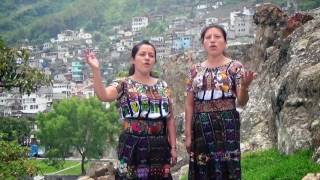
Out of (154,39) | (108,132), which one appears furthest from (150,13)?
(108,132)

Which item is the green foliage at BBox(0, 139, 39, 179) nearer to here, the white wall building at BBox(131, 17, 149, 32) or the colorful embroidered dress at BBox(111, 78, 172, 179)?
the colorful embroidered dress at BBox(111, 78, 172, 179)

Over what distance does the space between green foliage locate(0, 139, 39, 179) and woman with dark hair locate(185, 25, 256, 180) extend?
431 cm

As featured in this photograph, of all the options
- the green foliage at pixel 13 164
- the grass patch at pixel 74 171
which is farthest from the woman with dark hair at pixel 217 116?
the grass patch at pixel 74 171

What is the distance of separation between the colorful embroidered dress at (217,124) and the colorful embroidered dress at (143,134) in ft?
1.11

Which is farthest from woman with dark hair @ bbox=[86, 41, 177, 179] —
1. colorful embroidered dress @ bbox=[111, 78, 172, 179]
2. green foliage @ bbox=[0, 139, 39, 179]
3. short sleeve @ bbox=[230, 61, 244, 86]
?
green foliage @ bbox=[0, 139, 39, 179]

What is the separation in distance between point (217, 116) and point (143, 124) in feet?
2.38

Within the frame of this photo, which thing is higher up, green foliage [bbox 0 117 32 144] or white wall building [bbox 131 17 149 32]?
white wall building [bbox 131 17 149 32]

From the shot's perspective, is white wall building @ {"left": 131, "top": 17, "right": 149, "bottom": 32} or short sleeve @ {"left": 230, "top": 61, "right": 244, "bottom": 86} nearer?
short sleeve @ {"left": 230, "top": 61, "right": 244, "bottom": 86}

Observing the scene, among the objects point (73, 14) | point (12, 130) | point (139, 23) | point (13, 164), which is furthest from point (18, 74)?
point (73, 14)

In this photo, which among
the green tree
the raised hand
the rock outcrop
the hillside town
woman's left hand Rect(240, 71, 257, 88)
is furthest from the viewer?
the hillside town

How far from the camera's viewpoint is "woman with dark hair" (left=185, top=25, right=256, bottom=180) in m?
4.97

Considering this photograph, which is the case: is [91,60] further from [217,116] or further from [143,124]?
[217,116]

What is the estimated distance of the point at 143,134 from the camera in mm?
4941

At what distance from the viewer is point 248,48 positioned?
23.2 metres
